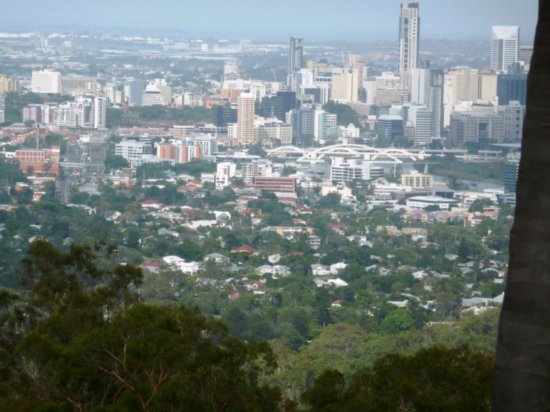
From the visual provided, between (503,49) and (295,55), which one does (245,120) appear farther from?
(295,55)

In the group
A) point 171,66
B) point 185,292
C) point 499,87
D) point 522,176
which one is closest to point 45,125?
point 499,87

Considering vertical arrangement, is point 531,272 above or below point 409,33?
below

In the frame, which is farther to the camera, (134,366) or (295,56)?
(295,56)

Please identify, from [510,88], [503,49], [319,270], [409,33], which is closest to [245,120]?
[510,88]

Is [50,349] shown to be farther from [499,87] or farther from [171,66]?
[171,66]

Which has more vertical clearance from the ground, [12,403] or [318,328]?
[12,403]

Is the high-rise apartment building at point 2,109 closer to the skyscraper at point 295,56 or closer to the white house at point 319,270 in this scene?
the skyscraper at point 295,56

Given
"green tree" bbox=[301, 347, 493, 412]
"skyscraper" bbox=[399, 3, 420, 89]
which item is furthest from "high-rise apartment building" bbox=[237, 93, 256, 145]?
"green tree" bbox=[301, 347, 493, 412]
